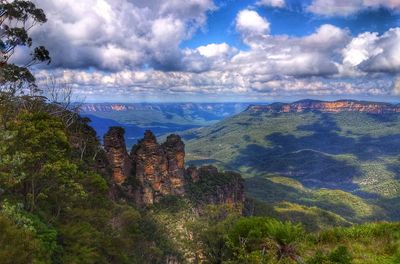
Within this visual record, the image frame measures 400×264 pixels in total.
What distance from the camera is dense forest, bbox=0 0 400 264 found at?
16234 millimetres

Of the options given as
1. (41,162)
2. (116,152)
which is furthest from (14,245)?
(116,152)

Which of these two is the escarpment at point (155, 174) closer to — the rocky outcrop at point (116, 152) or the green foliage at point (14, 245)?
the rocky outcrop at point (116, 152)

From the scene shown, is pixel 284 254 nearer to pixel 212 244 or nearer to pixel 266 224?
pixel 266 224

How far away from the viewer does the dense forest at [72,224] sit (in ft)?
53.3

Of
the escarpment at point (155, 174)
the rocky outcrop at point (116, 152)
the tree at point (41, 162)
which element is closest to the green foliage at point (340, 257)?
the tree at point (41, 162)

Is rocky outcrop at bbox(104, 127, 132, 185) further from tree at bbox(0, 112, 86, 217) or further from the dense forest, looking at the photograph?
tree at bbox(0, 112, 86, 217)

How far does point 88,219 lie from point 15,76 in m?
24.2

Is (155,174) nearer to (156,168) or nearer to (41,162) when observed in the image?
(156,168)

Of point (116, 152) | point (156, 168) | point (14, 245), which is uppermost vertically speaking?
point (14, 245)

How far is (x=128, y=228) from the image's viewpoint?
5641 centimetres

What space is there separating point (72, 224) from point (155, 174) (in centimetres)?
8290

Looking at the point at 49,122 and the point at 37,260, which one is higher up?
the point at 49,122

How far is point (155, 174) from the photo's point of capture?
12119 centimetres

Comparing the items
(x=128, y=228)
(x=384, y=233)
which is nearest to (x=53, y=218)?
(x=128, y=228)
